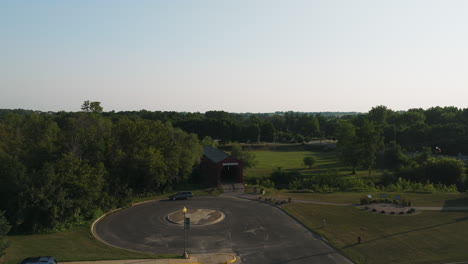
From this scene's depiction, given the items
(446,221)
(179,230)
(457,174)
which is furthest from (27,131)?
(457,174)

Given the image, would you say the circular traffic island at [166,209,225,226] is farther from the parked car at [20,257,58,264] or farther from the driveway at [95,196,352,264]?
the parked car at [20,257,58,264]

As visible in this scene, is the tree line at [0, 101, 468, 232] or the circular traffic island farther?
the circular traffic island

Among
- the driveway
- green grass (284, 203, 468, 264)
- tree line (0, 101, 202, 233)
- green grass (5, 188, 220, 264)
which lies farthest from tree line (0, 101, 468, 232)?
green grass (284, 203, 468, 264)

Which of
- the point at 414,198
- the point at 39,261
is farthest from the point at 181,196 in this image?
the point at 414,198

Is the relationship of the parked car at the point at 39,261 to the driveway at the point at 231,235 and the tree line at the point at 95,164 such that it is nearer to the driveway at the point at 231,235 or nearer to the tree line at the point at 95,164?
the driveway at the point at 231,235

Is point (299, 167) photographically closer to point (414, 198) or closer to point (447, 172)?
point (447, 172)

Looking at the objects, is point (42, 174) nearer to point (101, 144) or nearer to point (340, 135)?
point (101, 144)

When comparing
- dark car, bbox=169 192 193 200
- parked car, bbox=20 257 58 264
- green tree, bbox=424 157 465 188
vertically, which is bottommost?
dark car, bbox=169 192 193 200
